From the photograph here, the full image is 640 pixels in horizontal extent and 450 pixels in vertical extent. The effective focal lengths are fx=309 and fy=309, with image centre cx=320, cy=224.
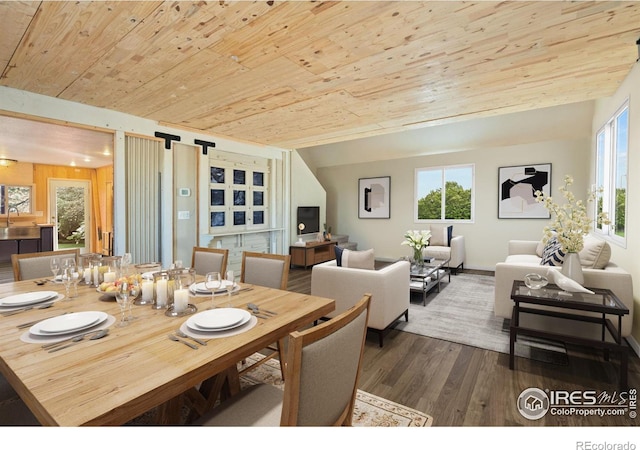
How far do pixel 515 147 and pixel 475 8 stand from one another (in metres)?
4.83

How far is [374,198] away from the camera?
7547 mm

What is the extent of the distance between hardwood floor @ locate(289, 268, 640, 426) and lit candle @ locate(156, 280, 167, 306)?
1411mm

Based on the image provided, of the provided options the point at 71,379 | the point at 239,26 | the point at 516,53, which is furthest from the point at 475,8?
the point at 71,379

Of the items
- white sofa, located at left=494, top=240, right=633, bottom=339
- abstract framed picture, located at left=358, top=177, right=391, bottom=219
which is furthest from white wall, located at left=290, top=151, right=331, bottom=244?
white sofa, located at left=494, top=240, right=633, bottom=339

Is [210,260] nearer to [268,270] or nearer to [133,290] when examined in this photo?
[268,270]

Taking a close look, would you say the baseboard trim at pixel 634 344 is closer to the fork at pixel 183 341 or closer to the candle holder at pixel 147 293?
the fork at pixel 183 341

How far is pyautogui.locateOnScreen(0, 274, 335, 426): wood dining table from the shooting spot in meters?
0.82

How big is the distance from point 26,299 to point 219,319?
110cm

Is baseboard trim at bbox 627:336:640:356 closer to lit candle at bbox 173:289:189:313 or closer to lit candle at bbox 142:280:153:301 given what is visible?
lit candle at bbox 173:289:189:313

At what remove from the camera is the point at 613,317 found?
2.63 meters

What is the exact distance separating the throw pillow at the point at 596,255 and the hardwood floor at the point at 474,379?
2.41 feet
